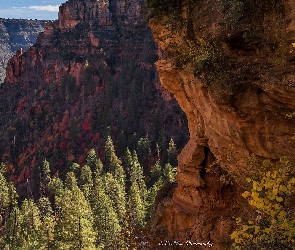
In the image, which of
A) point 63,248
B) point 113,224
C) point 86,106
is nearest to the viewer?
point 63,248

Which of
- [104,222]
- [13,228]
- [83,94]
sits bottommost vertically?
[13,228]

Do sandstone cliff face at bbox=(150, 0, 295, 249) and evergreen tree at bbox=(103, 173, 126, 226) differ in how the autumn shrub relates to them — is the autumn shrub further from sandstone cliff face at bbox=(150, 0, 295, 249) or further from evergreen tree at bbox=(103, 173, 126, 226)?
evergreen tree at bbox=(103, 173, 126, 226)

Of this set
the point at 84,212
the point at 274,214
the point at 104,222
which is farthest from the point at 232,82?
the point at 104,222

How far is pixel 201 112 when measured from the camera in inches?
539

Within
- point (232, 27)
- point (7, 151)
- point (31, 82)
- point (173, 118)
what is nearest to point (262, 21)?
point (232, 27)

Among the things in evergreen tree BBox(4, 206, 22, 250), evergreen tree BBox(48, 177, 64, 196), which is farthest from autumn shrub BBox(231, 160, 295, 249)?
evergreen tree BBox(48, 177, 64, 196)

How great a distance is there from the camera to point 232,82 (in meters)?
10.7

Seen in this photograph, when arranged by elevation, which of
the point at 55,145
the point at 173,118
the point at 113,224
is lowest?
the point at 113,224

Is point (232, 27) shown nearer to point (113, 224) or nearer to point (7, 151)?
point (113, 224)

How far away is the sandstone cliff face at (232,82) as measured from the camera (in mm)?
10094

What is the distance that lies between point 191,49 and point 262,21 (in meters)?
2.52

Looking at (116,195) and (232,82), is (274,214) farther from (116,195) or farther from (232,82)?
(116,195)

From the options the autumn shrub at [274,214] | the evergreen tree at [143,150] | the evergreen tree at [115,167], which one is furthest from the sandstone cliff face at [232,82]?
the evergreen tree at [143,150]

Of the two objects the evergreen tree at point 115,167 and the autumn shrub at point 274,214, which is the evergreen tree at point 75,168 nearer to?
the evergreen tree at point 115,167
